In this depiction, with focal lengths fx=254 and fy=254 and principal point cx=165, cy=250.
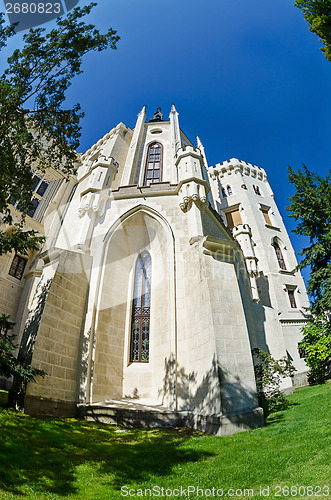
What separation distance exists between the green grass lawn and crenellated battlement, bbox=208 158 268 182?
91.2 feet

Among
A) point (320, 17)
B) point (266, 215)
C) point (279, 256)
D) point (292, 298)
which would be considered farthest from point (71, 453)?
point (266, 215)

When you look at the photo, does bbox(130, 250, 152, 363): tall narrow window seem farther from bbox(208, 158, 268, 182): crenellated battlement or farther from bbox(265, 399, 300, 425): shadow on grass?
bbox(208, 158, 268, 182): crenellated battlement

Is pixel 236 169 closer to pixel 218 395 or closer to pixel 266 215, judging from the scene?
pixel 266 215

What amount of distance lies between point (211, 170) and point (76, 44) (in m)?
25.4

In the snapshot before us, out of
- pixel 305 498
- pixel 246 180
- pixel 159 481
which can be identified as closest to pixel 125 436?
pixel 159 481

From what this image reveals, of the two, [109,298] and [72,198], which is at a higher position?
[72,198]

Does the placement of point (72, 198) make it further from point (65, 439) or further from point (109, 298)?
point (65, 439)

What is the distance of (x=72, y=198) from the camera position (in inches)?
813

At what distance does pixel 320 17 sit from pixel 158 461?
35.4 ft

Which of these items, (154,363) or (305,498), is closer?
(305,498)

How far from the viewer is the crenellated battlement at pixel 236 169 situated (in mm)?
30062

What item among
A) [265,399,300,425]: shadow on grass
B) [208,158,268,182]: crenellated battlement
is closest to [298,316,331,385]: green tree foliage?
[265,399,300,425]: shadow on grass

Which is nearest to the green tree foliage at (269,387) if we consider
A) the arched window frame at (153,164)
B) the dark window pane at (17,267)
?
the arched window frame at (153,164)

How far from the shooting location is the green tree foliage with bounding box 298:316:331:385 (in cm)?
1383
